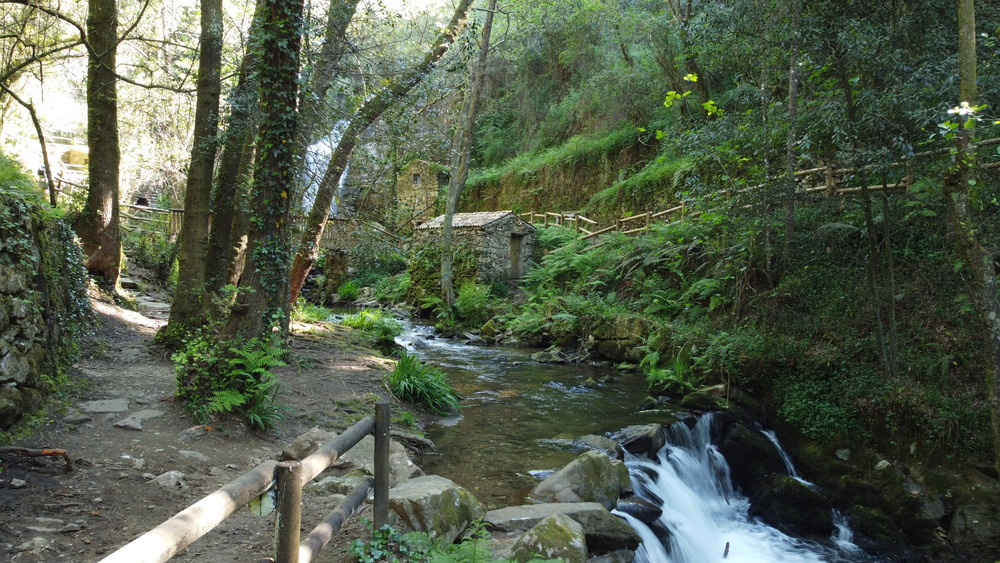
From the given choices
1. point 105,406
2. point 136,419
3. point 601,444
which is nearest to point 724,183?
point 601,444

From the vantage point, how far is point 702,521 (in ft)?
22.4

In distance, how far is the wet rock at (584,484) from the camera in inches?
231

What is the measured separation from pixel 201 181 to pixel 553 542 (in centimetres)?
751

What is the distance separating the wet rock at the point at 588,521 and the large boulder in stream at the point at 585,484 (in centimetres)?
53

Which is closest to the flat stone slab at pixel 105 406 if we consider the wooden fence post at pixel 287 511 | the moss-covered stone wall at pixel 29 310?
the moss-covered stone wall at pixel 29 310

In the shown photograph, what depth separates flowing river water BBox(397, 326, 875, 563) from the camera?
6285mm

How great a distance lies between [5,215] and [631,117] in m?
24.4

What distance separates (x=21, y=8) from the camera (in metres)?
10.7

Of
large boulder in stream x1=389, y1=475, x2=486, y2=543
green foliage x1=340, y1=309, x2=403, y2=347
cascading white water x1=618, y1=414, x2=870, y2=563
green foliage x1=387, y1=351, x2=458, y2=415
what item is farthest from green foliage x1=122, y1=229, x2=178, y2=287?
large boulder in stream x1=389, y1=475, x2=486, y2=543

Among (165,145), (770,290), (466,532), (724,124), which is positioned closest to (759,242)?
(770,290)

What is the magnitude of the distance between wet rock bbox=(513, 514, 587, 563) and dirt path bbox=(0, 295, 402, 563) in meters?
1.22

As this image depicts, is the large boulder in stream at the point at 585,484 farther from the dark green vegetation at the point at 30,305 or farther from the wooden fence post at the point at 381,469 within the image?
the dark green vegetation at the point at 30,305

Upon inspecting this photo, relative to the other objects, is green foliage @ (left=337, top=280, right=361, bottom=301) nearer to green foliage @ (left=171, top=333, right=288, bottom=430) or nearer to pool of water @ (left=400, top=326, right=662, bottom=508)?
pool of water @ (left=400, top=326, right=662, bottom=508)

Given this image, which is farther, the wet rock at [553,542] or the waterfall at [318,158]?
the waterfall at [318,158]
